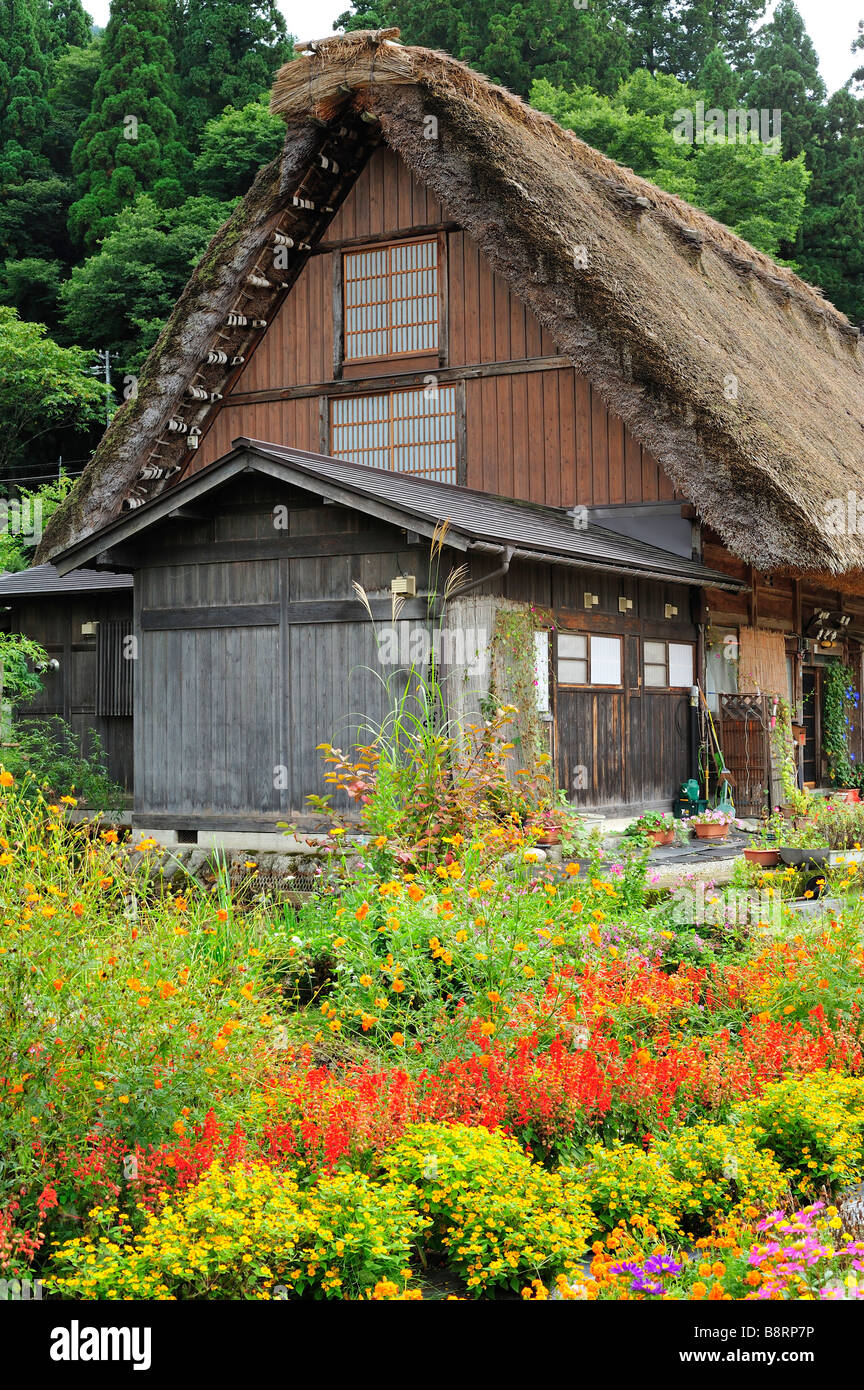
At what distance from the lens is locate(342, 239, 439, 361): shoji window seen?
1634 cm

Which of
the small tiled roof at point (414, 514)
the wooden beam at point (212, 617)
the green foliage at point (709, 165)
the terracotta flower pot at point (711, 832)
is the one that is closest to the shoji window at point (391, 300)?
the small tiled roof at point (414, 514)

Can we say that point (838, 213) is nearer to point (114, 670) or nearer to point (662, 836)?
point (114, 670)

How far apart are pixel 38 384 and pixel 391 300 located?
18.1m

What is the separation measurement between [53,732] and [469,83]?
9.28m

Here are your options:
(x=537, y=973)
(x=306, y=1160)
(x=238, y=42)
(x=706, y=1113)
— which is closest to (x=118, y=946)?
(x=306, y=1160)

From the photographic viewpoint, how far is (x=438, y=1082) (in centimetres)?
554

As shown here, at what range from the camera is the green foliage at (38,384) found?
31812mm

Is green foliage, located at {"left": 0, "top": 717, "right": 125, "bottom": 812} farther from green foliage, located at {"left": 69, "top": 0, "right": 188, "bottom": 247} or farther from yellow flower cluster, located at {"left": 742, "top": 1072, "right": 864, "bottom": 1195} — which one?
green foliage, located at {"left": 69, "top": 0, "right": 188, "bottom": 247}

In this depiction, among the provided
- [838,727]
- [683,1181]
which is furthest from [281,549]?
[838,727]

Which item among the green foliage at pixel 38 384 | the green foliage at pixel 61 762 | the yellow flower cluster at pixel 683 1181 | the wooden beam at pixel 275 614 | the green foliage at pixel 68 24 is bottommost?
the yellow flower cluster at pixel 683 1181

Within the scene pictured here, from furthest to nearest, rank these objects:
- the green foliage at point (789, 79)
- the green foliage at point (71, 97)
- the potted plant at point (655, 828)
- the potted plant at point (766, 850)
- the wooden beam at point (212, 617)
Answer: the green foliage at point (789, 79) → the green foliage at point (71, 97) → the potted plant at point (655, 828) → the wooden beam at point (212, 617) → the potted plant at point (766, 850)

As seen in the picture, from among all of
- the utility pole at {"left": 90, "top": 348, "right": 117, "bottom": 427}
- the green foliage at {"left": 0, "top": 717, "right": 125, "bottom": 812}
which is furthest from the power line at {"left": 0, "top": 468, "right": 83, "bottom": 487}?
the green foliage at {"left": 0, "top": 717, "right": 125, "bottom": 812}

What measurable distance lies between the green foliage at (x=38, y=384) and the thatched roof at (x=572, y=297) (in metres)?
15.4

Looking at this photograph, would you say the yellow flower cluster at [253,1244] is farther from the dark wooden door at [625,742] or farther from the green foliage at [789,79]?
the green foliage at [789,79]
